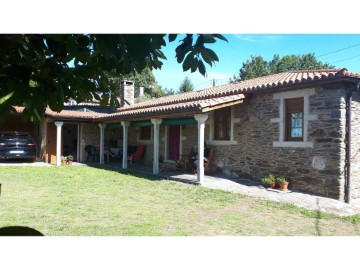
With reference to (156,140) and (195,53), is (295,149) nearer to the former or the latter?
(156,140)

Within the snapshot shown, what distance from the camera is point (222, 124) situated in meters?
11.6

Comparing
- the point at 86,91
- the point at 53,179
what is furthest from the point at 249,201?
the point at 53,179

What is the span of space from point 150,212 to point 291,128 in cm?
498

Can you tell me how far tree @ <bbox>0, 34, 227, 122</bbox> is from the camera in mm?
1710

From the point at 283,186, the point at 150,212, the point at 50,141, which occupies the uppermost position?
the point at 50,141

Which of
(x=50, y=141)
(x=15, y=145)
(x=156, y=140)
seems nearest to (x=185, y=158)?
(x=156, y=140)

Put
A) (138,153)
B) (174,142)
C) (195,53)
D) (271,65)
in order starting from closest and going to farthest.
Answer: (195,53)
(174,142)
(138,153)
(271,65)

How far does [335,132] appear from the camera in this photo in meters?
8.12

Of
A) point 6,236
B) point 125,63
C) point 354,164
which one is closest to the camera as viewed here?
point 6,236

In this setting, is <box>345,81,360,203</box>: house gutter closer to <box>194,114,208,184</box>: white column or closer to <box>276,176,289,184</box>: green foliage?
<box>276,176,289,184</box>: green foliage

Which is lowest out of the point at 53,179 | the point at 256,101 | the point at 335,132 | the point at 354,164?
the point at 53,179
